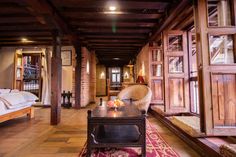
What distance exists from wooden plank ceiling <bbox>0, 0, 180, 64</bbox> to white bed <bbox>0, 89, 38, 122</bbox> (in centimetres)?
184

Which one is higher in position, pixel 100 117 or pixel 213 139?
pixel 100 117

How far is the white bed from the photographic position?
352cm

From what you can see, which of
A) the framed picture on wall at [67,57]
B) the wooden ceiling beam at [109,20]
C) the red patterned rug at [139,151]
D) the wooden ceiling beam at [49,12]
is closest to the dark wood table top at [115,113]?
the red patterned rug at [139,151]

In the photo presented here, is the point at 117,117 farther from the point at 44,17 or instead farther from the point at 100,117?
the point at 44,17

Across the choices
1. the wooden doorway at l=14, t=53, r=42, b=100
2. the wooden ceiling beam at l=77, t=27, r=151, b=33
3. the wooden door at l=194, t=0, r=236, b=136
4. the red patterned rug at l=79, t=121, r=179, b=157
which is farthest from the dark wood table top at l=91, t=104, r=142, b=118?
the wooden doorway at l=14, t=53, r=42, b=100

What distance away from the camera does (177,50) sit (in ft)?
14.6

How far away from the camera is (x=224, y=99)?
2383mm

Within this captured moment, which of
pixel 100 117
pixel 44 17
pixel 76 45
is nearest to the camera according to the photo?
pixel 100 117

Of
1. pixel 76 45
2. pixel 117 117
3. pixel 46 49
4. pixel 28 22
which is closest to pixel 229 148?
pixel 117 117

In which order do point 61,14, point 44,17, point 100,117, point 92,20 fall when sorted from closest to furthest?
point 100,117 < point 44,17 < point 61,14 < point 92,20

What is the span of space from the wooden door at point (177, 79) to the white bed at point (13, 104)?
3.53 m

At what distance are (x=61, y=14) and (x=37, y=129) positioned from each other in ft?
8.53

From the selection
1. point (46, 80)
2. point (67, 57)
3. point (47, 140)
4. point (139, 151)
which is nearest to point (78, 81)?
point (67, 57)

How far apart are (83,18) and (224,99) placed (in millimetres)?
3396
